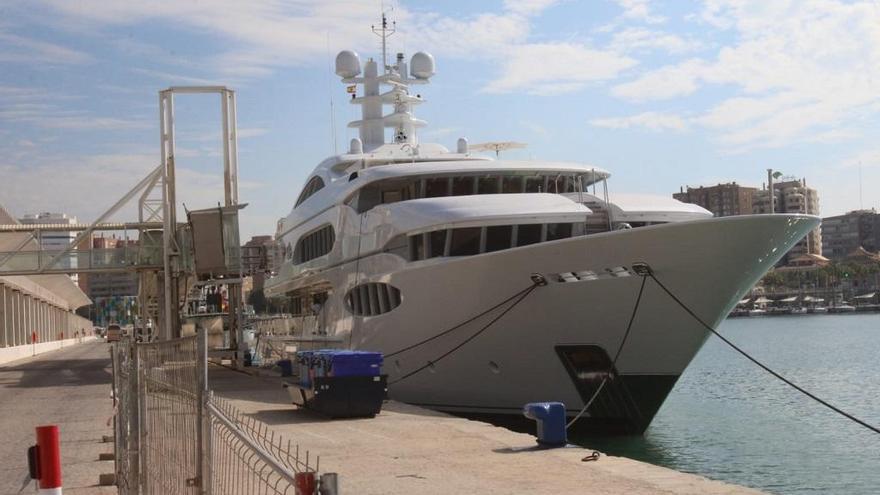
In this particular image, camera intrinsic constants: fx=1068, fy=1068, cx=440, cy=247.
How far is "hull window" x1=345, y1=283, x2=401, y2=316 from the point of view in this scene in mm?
20922

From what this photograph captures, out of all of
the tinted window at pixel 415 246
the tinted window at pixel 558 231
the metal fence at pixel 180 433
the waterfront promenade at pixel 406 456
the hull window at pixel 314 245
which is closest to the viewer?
the metal fence at pixel 180 433

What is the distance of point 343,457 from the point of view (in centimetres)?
1256

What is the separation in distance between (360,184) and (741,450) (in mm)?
9450

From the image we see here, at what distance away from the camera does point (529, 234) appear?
1947cm

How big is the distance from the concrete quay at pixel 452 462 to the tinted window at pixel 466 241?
134 inches

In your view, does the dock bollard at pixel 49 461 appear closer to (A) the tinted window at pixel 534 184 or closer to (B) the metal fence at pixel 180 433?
(B) the metal fence at pixel 180 433

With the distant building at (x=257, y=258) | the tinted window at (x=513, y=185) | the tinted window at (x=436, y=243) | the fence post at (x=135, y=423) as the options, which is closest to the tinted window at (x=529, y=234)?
the tinted window at (x=436, y=243)

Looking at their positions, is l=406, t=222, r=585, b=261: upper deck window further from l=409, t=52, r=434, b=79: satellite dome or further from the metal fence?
l=409, t=52, r=434, b=79: satellite dome

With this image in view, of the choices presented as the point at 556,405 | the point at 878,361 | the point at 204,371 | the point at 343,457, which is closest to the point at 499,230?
the point at 556,405

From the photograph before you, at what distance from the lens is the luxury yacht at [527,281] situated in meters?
16.5

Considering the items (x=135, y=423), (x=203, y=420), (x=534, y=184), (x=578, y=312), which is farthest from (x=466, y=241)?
(x=203, y=420)

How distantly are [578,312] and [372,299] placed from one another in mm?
5873

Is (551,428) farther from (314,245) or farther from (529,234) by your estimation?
(314,245)

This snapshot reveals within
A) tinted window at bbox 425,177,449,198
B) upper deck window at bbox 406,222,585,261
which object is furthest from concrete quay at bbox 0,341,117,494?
tinted window at bbox 425,177,449,198
